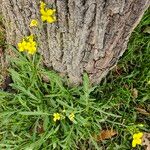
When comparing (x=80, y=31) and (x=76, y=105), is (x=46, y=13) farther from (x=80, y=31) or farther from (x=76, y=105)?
(x=76, y=105)

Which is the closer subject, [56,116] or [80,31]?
[80,31]

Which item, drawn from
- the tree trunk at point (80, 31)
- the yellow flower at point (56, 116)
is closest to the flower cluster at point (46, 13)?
the tree trunk at point (80, 31)

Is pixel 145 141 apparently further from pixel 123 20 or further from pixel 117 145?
pixel 123 20

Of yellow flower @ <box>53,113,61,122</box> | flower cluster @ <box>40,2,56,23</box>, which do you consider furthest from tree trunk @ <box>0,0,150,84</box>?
yellow flower @ <box>53,113,61,122</box>

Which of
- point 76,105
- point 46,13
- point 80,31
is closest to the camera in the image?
point 46,13

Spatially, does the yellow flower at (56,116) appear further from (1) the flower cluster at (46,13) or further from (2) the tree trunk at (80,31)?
(1) the flower cluster at (46,13)

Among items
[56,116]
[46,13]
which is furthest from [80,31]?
[56,116]

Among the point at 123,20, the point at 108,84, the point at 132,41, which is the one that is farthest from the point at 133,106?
the point at 123,20
